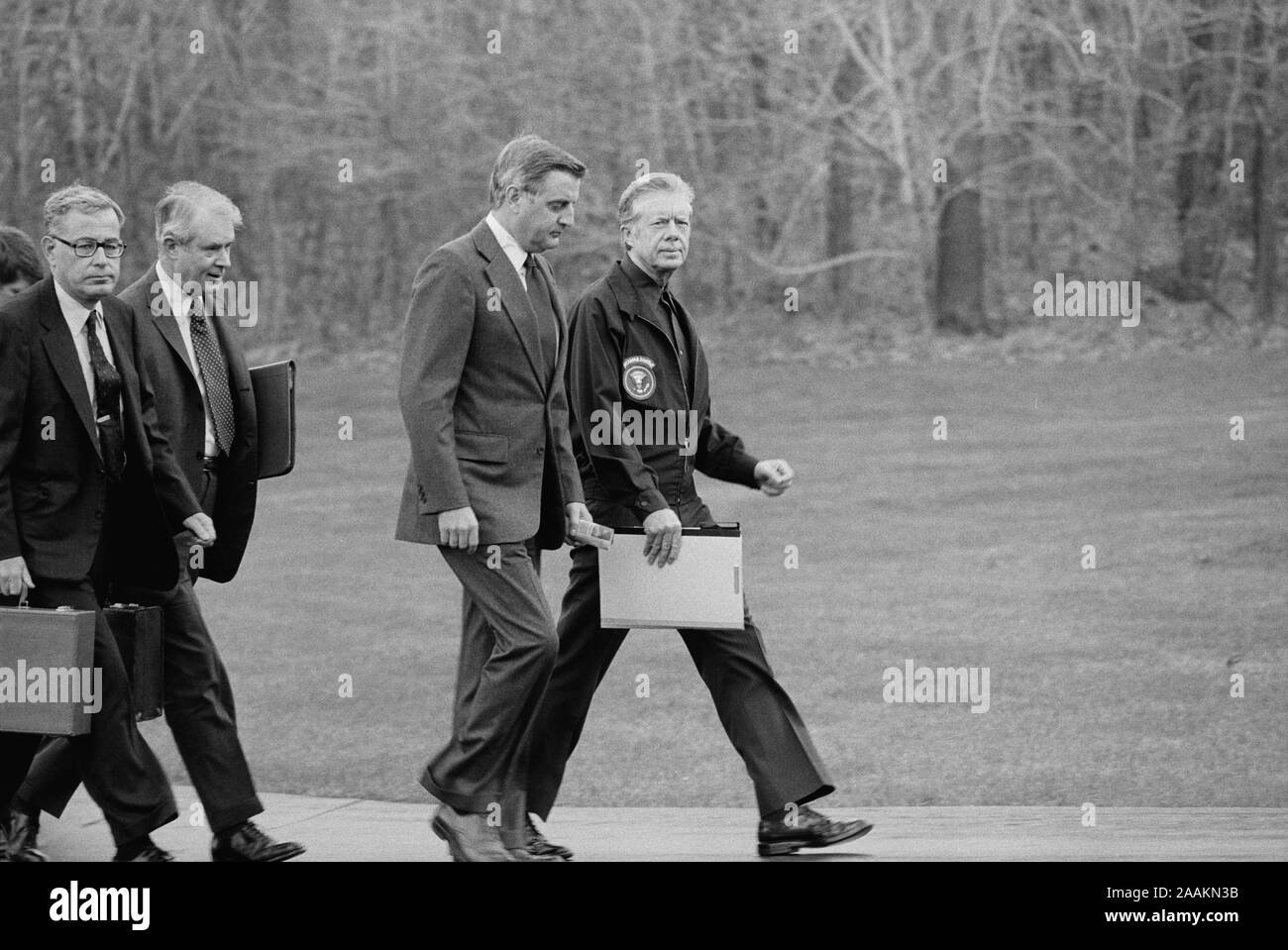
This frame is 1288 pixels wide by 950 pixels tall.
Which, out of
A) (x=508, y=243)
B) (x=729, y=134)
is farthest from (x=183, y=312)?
(x=729, y=134)

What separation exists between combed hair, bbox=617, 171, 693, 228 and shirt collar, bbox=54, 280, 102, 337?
1578mm

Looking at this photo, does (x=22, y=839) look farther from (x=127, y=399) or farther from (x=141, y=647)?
(x=127, y=399)

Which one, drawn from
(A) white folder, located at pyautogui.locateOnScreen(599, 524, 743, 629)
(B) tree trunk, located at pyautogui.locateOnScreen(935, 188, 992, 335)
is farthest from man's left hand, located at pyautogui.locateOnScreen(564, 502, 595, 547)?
(B) tree trunk, located at pyautogui.locateOnScreen(935, 188, 992, 335)

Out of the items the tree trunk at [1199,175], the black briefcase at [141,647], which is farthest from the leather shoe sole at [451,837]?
the tree trunk at [1199,175]

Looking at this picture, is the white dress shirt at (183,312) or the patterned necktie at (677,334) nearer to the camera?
the white dress shirt at (183,312)

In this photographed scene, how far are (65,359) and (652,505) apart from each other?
1680 mm

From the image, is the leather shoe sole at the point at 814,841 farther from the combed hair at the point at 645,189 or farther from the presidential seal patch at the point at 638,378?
the combed hair at the point at 645,189

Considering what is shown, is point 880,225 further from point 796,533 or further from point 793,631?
point 793,631

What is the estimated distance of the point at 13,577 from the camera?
5.43m

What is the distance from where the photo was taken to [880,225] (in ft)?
60.4

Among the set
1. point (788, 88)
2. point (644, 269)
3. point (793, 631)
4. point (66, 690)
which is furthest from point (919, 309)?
point (66, 690)

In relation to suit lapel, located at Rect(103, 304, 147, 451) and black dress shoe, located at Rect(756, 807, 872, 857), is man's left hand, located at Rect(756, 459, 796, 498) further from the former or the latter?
suit lapel, located at Rect(103, 304, 147, 451)

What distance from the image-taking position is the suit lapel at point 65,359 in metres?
5.52

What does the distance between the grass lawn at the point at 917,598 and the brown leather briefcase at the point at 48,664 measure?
7.15 ft
